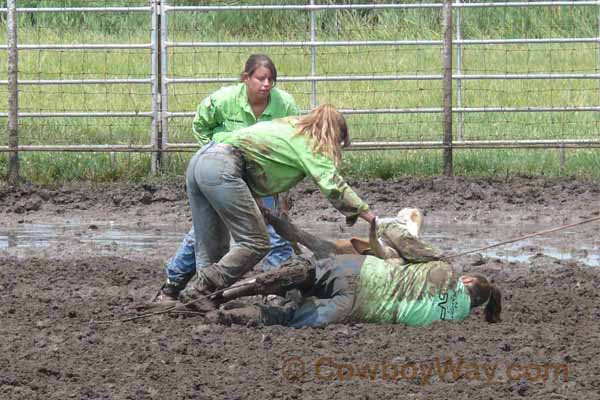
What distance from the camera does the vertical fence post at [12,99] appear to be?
12.3 meters

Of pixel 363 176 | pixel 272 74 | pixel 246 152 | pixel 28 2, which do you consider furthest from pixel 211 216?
pixel 28 2

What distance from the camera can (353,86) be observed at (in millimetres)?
14812

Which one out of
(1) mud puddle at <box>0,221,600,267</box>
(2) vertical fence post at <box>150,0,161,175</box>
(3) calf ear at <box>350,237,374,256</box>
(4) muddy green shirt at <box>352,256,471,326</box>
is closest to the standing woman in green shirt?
(3) calf ear at <box>350,237,374,256</box>

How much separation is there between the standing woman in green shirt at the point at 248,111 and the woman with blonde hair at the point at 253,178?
516 mm

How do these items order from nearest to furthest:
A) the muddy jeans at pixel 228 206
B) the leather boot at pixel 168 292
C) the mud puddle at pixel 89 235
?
1. the muddy jeans at pixel 228 206
2. the leather boot at pixel 168 292
3. the mud puddle at pixel 89 235

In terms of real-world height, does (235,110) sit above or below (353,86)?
below

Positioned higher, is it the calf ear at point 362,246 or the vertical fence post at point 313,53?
the vertical fence post at point 313,53

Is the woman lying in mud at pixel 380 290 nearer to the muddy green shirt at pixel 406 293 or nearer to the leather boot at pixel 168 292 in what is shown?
the muddy green shirt at pixel 406 293

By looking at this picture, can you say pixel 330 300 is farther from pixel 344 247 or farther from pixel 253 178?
pixel 253 178

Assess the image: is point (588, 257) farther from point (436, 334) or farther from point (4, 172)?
point (4, 172)

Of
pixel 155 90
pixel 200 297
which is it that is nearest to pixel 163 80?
pixel 155 90

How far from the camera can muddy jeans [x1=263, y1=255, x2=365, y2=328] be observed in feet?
23.1

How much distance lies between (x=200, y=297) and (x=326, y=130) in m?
1.27

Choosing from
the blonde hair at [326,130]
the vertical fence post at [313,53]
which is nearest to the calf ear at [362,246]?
the blonde hair at [326,130]
